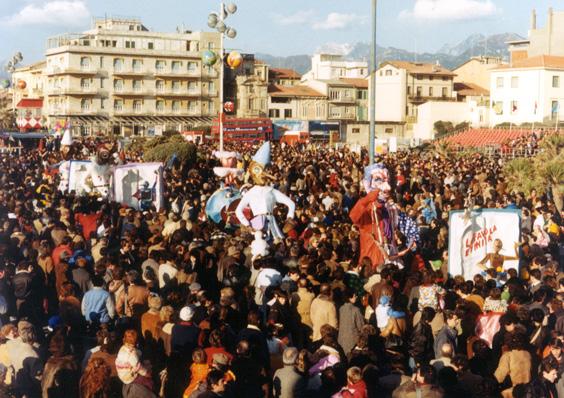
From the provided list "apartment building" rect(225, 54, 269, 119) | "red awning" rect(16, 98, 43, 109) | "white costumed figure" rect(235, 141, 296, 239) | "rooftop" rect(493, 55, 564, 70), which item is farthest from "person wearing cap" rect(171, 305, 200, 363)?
"apartment building" rect(225, 54, 269, 119)

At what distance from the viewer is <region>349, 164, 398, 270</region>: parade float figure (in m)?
12.0

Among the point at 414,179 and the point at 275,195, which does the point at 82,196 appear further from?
the point at 414,179

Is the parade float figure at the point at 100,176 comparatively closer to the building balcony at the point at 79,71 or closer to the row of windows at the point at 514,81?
the row of windows at the point at 514,81

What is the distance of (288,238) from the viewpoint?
12281mm

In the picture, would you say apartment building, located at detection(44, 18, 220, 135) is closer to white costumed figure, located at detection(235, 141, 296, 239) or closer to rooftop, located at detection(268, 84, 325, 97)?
rooftop, located at detection(268, 84, 325, 97)

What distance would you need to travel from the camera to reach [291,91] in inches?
3014

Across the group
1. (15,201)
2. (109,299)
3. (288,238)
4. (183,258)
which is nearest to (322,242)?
(288,238)

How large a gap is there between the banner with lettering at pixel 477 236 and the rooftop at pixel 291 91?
6475cm

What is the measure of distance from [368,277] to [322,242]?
1494 millimetres

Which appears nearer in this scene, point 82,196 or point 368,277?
point 368,277

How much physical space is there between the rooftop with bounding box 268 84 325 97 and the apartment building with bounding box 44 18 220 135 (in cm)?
533

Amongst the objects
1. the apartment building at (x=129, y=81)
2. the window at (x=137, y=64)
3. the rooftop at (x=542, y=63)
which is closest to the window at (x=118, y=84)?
the apartment building at (x=129, y=81)

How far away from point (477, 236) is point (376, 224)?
59.3 inches

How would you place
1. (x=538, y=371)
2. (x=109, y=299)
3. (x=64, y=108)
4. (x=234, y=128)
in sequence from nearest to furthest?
(x=538, y=371), (x=109, y=299), (x=234, y=128), (x=64, y=108)
